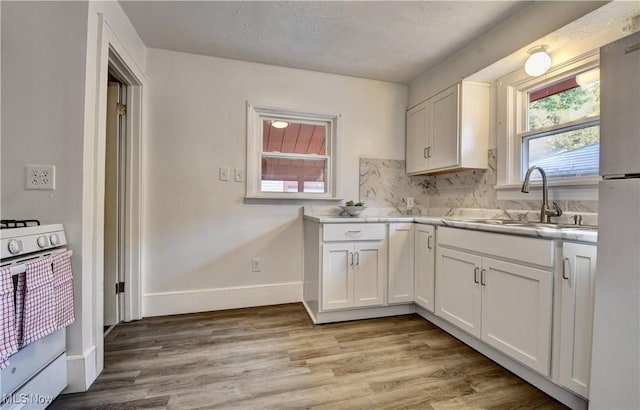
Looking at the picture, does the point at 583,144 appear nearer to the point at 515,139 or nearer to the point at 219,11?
the point at 515,139

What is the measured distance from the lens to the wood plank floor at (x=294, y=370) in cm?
134

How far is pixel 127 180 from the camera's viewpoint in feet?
7.16

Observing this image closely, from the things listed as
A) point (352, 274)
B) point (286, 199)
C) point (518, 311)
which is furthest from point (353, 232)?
point (518, 311)

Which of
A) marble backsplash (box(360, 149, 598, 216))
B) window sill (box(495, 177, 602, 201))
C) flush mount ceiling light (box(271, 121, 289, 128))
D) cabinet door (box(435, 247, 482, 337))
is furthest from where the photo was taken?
flush mount ceiling light (box(271, 121, 289, 128))

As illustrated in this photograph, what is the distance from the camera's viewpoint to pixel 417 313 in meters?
2.45

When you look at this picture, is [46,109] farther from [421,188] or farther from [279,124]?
[421,188]

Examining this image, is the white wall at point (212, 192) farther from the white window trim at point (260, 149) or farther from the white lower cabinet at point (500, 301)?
the white lower cabinet at point (500, 301)

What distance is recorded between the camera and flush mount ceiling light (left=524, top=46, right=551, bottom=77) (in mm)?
1777

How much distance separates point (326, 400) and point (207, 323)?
4.17 feet

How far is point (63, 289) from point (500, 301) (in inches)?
90.7

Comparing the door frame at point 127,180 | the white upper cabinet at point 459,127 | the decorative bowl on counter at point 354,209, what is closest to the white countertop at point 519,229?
the decorative bowl on counter at point 354,209

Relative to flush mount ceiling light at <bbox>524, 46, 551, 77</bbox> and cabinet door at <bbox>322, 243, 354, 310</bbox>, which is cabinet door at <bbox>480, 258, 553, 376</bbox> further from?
flush mount ceiling light at <bbox>524, 46, 551, 77</bbox>

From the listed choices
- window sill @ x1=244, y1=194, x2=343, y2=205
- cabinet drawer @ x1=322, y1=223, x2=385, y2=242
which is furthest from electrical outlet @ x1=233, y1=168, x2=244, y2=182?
cabinet drawer @ x1=322, y1=223, x2=385, y2=242

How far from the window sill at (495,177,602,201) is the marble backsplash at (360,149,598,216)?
225 mm
